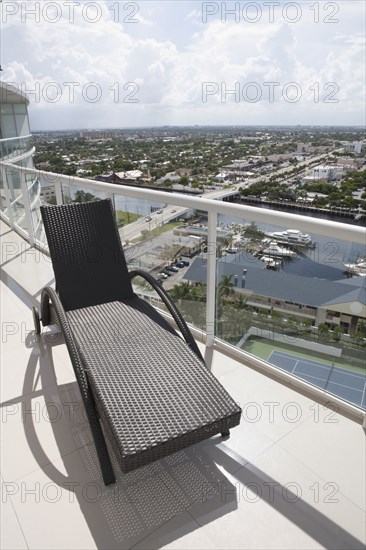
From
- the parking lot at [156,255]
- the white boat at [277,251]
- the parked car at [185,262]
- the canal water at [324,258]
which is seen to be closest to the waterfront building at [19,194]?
the parking lot at [156,255]

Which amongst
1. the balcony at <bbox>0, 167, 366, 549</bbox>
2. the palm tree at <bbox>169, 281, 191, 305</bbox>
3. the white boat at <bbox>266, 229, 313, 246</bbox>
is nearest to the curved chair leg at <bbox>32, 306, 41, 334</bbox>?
the balcony at <bbox>0, 167, 366, 549</bbox>

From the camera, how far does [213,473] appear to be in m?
1.91

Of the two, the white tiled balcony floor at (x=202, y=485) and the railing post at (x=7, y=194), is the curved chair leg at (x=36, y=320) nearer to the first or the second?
the white tiled balcony floor at (x=202, y=485)

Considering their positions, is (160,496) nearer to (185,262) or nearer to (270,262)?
(270,262)

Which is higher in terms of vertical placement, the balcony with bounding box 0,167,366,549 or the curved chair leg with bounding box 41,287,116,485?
the curved chair leg with bounding box 41,287,116,485

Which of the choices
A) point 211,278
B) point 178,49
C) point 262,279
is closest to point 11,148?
point 178,49

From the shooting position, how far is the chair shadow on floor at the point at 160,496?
1.62 meters

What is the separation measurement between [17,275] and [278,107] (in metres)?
9.88

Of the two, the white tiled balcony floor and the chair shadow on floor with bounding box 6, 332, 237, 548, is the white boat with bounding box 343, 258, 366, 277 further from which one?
the chair shadow on floor with bounding box 6, 332, 237, 548

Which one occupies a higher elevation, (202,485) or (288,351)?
(288,351)

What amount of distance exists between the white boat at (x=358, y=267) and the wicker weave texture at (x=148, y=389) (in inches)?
39.7

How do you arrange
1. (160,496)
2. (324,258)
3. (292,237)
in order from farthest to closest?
(292,237) < (324,258) < (160,496)

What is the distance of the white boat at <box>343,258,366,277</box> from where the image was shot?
1897 mm

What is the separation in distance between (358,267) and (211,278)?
1.27 m
